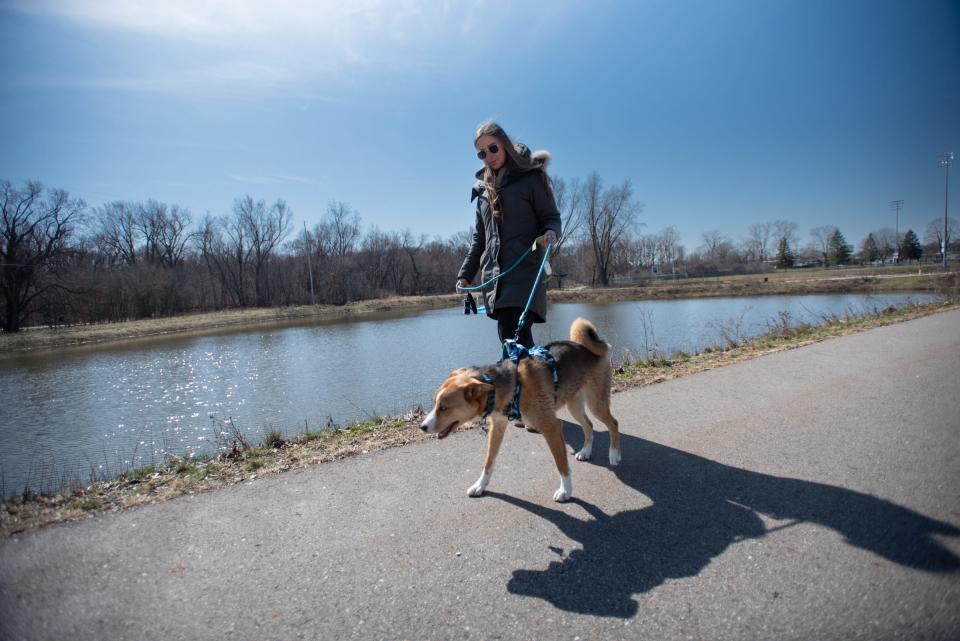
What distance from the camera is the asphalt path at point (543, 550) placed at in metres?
1.96

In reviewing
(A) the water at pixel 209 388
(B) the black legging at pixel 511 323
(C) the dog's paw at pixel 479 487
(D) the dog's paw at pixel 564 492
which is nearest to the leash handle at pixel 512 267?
(B) the black legging at pixel 511 323

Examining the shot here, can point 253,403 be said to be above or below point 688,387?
below

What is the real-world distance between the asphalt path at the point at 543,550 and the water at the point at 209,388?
11.7ft

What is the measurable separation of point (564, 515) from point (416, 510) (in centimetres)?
102

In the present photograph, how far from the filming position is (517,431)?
451 centimetres

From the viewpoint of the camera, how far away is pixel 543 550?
2.52 meters

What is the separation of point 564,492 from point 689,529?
2.67 feet

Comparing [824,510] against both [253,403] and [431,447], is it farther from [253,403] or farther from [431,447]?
[253,403]

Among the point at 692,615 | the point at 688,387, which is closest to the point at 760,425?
the point at 688,387

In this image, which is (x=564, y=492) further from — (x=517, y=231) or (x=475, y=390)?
(x=517, y=231)

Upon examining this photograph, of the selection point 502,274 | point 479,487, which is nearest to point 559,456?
point 479,487

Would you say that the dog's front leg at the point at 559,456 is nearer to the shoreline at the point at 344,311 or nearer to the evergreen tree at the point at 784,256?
the shoreline at the point at 344,311

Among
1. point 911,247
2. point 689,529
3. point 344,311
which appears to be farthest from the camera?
point 911,247

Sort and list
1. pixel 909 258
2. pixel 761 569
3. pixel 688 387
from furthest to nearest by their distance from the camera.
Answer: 1. pixel 909 258
2. pixel 688 387
3. pixel 761 569
